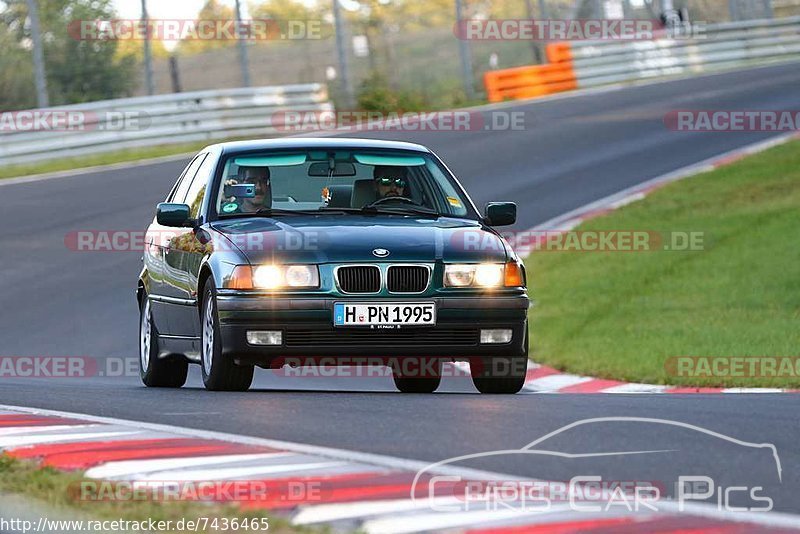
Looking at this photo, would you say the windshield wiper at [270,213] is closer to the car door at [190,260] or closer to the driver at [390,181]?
the car door at [190,260]

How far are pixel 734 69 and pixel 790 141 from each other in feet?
45.2

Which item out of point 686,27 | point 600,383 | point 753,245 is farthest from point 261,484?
point 686,27

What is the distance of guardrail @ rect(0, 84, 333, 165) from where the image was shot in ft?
81.3

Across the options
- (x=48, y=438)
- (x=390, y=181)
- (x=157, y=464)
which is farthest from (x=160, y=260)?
(x=157, y=464)

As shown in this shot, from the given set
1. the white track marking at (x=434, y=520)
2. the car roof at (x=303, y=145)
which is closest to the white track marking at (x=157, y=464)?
the white track marking at (x=434, y=520)

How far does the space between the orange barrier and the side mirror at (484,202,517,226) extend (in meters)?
23.5

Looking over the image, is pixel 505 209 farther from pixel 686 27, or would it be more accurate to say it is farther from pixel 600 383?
pixel 686 27

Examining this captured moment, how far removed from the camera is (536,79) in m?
33.8

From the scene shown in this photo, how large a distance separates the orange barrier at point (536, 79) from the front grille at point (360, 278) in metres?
24.8

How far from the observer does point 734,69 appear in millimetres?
36719

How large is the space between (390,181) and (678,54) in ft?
92.8

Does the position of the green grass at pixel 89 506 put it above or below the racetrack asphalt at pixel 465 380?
above

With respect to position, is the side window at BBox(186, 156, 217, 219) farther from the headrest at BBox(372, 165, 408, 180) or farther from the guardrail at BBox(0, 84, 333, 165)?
the guardrail at BBox(0, 84, 333, 165)

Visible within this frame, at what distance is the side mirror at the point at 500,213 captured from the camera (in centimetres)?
960
